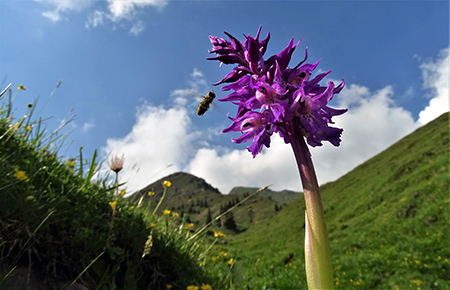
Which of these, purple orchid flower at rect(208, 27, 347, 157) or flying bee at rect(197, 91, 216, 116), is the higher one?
flying bee at rect(197, 91, 216, 116)

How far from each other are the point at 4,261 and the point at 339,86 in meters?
3.64

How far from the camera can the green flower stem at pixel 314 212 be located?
1.50 m

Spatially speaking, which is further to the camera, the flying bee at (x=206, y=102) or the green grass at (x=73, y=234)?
the flying bee at (x=206, y=102)

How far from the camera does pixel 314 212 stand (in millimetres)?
1600

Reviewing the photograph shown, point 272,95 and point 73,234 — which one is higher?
point 272,95

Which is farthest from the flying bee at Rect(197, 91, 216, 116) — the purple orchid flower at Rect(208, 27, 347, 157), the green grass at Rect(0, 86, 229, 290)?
the purple orchid flower at Rect(208, 27, 347, 157)

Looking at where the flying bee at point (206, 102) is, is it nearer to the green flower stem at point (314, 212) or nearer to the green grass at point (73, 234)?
the green grass at point (73, 234)

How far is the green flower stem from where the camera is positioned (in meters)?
1.50

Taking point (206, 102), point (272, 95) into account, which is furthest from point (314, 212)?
point (206, 102)

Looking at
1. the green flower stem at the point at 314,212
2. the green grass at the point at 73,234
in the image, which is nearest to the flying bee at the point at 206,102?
the green grass at the point at 73,234

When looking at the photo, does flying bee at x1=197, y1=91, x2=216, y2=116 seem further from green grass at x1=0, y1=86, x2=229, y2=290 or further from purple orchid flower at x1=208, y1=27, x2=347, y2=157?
purple orchid flower at x1=208, y1=27, x2=347, y2=157

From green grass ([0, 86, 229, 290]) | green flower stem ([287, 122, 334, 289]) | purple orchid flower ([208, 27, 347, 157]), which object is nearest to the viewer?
green flower stem ([287, 122, 334, 289])

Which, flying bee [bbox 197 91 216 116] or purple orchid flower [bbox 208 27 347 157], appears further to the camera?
flying bee [bbox 197 91 216 116]

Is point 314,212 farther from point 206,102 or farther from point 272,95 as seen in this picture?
point 206,102
